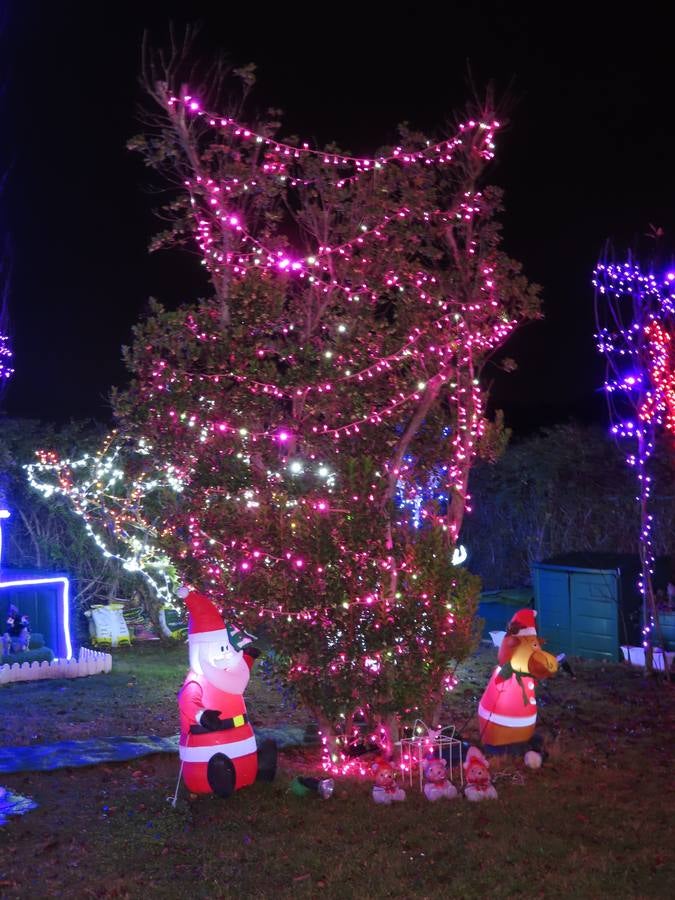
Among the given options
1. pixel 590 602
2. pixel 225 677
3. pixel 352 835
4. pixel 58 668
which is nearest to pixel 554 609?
pixel 590 602

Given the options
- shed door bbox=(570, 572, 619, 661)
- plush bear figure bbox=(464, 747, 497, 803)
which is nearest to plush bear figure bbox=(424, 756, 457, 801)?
plush bear figure bbox=(464, 747, 497, 803)

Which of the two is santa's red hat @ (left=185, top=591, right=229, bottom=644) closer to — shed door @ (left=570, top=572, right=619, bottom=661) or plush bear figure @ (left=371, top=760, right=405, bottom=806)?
Result: plush bear figure @ (left=371, top=760, right=405, bottom=806)

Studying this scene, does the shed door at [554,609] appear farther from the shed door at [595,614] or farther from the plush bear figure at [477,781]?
the plush bear figure at [477,781]

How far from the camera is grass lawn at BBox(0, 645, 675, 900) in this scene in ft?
16.5

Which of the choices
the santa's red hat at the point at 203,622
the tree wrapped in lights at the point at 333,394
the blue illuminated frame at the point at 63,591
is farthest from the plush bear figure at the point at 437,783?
the blue illuminated frame at the point at 63,591

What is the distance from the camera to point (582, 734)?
8.70 metres

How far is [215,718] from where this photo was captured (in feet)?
21.2

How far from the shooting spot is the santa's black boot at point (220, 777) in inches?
251

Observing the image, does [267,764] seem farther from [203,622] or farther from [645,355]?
[645,355]

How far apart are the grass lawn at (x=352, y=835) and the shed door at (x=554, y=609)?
4.97 m

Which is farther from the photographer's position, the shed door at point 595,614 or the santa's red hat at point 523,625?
the shed door at point 595,614

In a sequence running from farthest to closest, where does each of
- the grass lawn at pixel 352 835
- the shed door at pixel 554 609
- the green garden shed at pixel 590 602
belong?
the shed door at pixel 554 609
the green garden shed at pixel 590 602
the grass lawn at pixel 352 835

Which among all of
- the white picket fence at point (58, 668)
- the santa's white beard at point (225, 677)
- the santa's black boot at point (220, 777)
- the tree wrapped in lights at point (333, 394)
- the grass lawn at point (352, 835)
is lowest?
the white picket fence at point (58, 668)

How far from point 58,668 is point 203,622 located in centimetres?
598
